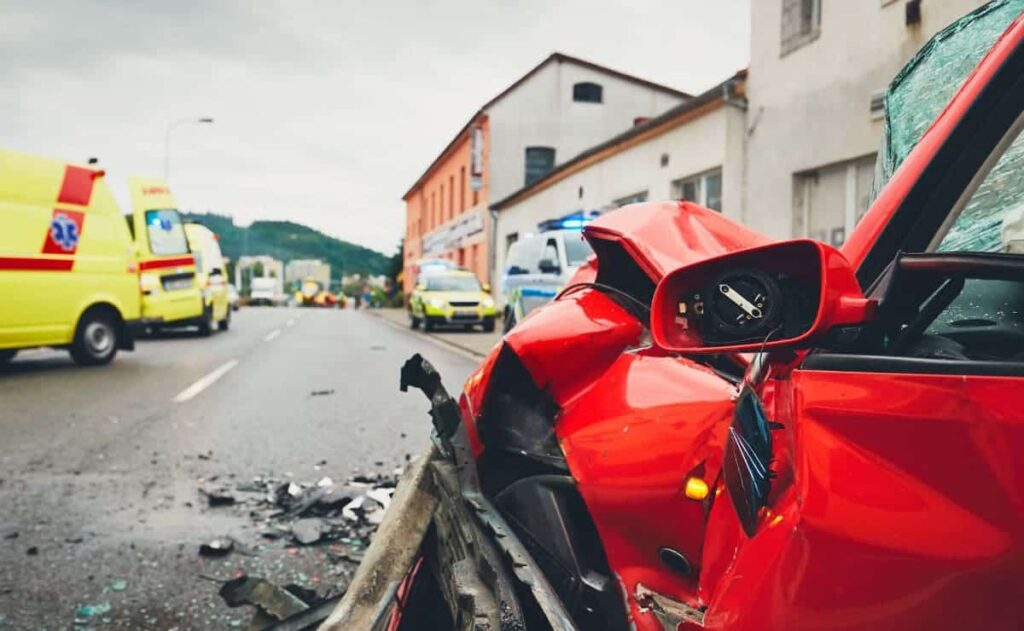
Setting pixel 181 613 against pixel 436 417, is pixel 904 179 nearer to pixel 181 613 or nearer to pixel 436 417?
pixel 436 417

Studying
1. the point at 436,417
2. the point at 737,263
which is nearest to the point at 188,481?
the point at 436,417

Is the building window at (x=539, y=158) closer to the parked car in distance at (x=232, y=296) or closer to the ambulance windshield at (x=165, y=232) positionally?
the parked car in distance at (x=232, y=296)

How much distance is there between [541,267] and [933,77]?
1127cm

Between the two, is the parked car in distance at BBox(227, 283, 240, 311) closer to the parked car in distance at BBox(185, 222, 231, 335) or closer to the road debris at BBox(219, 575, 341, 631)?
the parked car in distance at BBox(185, 222, 231, 335)

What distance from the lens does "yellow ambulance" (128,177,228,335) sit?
14.1 metres

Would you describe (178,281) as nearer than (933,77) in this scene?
No

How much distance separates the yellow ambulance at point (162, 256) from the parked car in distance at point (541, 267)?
582cm

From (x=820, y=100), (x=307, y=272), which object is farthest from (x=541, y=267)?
(x=307, y=272)

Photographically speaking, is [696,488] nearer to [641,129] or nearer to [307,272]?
[641,129]

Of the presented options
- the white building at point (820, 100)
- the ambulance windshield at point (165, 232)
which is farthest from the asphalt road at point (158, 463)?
the white building at point (820, 100)

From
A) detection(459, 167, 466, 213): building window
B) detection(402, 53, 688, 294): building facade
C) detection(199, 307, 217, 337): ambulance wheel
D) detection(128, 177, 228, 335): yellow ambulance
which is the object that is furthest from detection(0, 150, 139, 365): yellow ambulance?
detection(459, 167, 466, 213): building window

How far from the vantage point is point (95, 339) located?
451 inches

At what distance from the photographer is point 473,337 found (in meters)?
18.9

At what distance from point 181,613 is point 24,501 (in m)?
1.89
